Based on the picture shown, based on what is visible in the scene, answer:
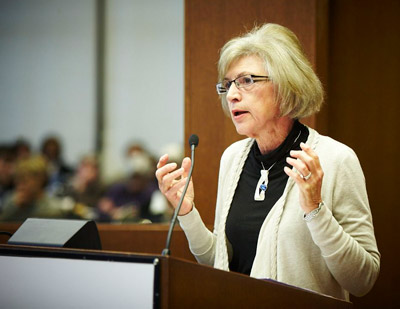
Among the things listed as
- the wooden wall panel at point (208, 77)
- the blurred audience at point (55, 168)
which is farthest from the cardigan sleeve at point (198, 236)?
the blurred audience at point (55, 168)

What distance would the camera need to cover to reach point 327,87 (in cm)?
284

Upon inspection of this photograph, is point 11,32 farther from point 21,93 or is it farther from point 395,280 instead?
point 395,280

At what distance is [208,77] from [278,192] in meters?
1.21

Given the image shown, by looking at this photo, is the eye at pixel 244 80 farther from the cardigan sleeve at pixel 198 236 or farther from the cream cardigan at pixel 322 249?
the cardigan sleeve at pixel 198 236

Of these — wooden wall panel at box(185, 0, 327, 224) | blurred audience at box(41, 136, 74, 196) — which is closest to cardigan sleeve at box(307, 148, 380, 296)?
wooden wall panel at box(185, 0, 327, 224)

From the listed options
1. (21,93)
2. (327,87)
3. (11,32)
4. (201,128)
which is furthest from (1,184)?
(327,87)

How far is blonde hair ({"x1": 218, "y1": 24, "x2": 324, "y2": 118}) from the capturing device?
1.73 metres

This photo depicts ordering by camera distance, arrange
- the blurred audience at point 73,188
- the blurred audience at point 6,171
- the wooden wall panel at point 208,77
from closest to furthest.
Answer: the wooden wall panel at point 208,77
the blurred audience at point 73,188
the blurred audience at point 6,171

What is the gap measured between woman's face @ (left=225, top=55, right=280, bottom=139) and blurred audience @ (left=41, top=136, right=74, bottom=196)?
3764mm

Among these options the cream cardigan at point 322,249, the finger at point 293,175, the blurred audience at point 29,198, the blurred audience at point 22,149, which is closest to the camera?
the finger at point 293,175

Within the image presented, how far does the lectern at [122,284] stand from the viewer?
1.07 meters

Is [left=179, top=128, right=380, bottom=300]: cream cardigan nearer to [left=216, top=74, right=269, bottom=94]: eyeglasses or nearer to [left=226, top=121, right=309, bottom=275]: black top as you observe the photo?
[left=226, top=121, right=309, bottom=275]: black top

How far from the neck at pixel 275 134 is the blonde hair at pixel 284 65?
39 millimetres

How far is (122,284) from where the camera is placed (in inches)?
43.6
